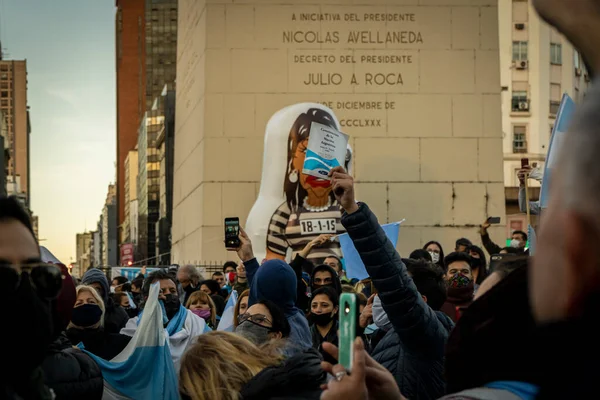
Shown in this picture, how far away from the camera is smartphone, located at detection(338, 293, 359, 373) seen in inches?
73.0

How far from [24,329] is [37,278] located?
0.43 feet

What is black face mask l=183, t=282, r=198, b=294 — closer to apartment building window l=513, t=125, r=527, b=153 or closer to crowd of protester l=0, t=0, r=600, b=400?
crowd of protester l=0, t=0, r=600, b=400

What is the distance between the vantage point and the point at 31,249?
2168 mm

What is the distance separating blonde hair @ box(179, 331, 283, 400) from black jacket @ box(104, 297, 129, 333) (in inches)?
156

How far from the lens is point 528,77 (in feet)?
208

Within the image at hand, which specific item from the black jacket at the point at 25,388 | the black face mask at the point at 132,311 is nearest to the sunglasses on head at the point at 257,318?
the black jacket at the point at 25,388

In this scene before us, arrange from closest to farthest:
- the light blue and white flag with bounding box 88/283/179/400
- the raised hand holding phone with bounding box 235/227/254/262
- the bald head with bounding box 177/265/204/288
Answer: the light blue and white flag with bounding box 88/283/179/400
the raised hand holding phone with bounding box 235/227/254/262
the bald head with bounding box 177/265/204/288

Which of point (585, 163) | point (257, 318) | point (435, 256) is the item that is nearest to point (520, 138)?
point (435, 256)

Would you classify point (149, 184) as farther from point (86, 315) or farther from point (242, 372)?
point (242, 372)

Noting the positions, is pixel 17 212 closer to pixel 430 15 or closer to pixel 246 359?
pixel 246 359

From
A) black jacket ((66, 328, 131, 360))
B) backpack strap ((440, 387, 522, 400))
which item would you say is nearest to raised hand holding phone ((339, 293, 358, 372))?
backpack strap ((440, 387, 522, 400))

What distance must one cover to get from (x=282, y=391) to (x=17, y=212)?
91cm

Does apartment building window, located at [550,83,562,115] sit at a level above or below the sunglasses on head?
above

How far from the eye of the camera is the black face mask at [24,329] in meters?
1.93
